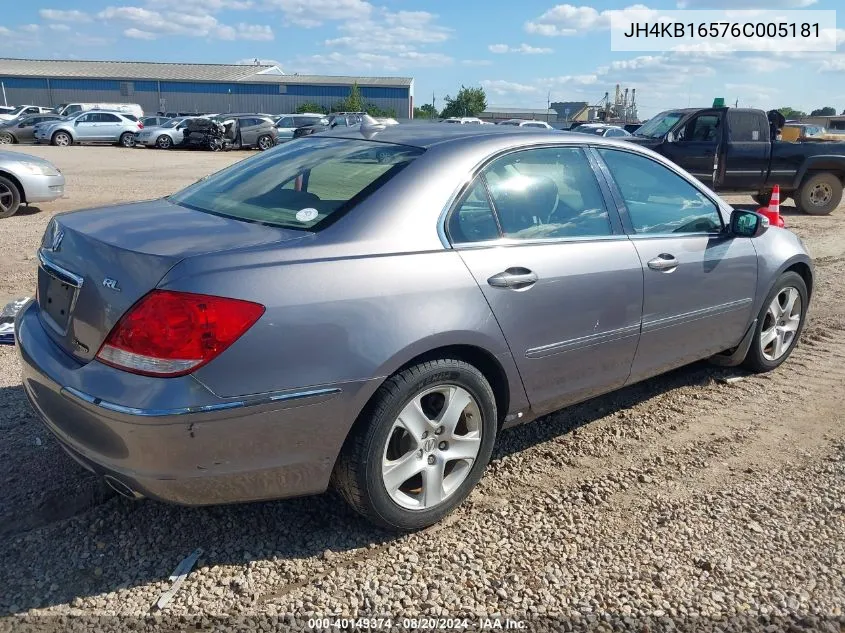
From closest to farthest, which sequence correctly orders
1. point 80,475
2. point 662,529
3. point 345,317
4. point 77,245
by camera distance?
point 345,317 → point 77,245 → point 662,529 → point 80,475

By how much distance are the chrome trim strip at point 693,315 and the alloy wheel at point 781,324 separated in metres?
0.49

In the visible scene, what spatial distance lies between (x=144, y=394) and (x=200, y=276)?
0.42 meters

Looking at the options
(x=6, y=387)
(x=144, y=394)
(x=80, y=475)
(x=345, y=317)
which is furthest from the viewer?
(x=6, y=387)

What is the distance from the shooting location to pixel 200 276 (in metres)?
2.35

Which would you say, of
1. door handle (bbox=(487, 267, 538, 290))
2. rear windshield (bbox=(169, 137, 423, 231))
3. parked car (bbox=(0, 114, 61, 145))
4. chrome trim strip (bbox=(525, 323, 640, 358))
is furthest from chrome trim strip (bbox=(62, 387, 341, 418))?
parked car (bbox=(0, 114, 61, 145))

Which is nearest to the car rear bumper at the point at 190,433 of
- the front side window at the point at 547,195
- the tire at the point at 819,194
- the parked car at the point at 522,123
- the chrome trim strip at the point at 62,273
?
the chrome trim strip at the point at 62,273

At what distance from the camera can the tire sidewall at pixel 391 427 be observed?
2.67m

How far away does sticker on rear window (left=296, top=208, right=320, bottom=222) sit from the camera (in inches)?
112

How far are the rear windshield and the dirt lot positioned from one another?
1282mm

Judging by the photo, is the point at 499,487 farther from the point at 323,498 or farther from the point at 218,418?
the point at 218,418

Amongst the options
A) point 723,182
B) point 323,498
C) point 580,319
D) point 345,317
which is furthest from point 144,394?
point 723,182

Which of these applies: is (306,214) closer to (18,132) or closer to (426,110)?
(18,132)

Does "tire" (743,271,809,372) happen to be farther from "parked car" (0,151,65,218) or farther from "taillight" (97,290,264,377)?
"parked car" (0,151,65,218)

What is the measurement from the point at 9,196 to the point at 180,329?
31.8 feet
